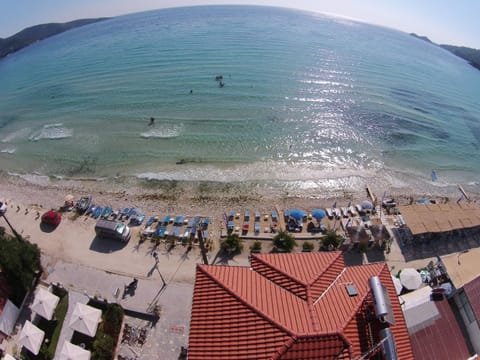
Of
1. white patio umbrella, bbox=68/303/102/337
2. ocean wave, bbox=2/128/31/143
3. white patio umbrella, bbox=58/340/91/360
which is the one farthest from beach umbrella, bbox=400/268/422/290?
ocean wave, bbox=2/128/31/143

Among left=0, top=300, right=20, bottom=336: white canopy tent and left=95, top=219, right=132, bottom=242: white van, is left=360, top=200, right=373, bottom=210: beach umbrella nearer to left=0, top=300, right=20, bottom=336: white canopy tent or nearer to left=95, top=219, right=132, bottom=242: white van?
left=95, top=219, right=132, bottom=242: white van

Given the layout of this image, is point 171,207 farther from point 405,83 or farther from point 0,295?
point 405,83

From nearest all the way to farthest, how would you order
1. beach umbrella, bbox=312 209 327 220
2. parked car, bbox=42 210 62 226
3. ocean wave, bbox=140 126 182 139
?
1. beach umbrella, bbox=312 209 327 220
2. parked car, bbox=42 210 62 226
3. ocean wave, bbox=140 126 182 139

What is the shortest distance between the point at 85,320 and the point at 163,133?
34329mm

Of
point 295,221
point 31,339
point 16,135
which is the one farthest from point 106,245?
point 16,135

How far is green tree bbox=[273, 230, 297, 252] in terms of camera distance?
2458 centimetres

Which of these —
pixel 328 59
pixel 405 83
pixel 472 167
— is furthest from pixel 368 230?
pixel 328 59

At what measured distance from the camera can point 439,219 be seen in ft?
87.6

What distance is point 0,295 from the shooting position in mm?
19094

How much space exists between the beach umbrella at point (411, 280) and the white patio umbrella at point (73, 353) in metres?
24.4

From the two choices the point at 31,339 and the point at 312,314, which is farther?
the point at 31,339

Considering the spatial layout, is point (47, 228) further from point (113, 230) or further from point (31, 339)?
point (31, 339)

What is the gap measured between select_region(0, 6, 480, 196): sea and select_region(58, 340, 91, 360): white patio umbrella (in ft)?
77.0

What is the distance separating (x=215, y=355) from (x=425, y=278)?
822 inches
